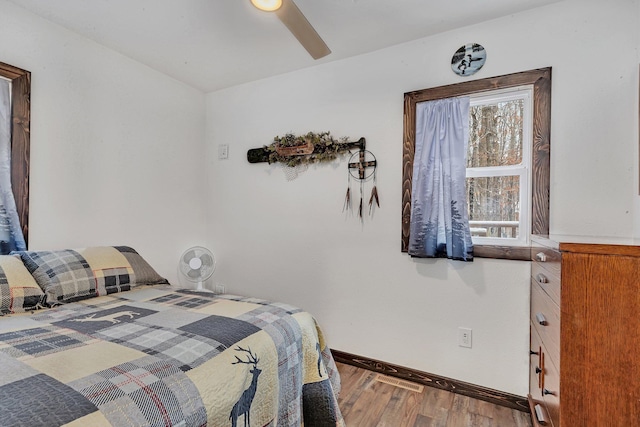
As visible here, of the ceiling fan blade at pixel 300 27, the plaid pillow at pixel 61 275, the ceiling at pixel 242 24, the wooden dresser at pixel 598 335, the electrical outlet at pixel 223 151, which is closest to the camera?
the wooden dresser at pixel 598 335

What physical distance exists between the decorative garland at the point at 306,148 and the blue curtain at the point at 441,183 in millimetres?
609

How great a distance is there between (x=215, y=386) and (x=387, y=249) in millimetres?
1566

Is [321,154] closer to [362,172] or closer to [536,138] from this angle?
[362,172]

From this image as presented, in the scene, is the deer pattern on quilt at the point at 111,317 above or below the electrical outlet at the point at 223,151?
below

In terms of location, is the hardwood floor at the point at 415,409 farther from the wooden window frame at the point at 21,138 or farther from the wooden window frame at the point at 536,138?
the wooden window frame at the point at 21,138

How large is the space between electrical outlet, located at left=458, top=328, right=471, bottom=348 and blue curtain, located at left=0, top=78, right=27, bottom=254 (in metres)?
2.79

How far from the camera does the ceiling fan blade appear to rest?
4.18 ft

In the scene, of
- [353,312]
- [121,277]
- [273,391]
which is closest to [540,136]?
[353,312]

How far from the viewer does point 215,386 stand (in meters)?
0.94

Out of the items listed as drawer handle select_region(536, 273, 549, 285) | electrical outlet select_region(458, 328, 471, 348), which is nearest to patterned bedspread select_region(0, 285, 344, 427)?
electrical outlet select_region(458, 328, 471, 348)

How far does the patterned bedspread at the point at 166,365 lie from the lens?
29.5 inches

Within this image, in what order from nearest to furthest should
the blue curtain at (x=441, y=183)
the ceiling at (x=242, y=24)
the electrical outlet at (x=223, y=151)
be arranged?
the ceiling at (x=242, y=24) → the blue curtain at (x=441, y=183) → the electrical outlet at (x=223, y=151)

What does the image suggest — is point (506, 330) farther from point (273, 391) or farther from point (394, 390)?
point (273, 391)

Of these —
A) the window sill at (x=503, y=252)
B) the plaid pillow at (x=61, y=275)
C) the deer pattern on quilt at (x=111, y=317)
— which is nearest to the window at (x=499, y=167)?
the window sill at (x=503, y=252)
